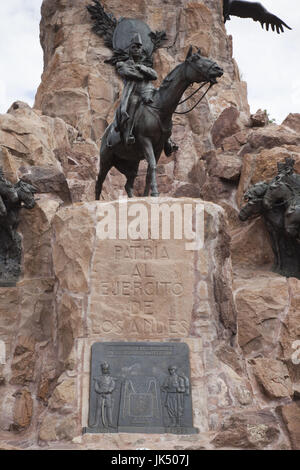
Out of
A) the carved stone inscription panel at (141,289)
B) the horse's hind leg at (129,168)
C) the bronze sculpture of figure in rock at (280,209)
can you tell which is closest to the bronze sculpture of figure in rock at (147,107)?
the horse's hind leg at (129,168)

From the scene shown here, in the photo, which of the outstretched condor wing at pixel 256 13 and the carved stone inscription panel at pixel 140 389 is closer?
the carved stone inscription panel at pixel 140 389

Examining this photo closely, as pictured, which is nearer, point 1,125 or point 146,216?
point 146,216

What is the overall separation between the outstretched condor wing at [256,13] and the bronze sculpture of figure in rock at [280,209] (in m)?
6.51

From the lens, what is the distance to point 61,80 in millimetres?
11734

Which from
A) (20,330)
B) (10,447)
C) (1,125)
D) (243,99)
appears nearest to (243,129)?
(243,99)

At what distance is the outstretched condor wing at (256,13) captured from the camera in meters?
13.0

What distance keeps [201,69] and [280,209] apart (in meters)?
2.09

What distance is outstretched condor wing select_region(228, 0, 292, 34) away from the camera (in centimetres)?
1297

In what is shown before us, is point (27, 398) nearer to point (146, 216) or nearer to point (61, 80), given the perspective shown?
point (146, 216)

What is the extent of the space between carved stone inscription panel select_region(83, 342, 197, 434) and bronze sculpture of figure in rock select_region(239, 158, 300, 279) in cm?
251

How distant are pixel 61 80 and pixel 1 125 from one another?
10.4 feet

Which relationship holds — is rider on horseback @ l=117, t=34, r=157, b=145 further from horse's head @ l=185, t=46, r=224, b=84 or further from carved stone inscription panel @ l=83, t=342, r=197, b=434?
carved stone inscription panel @ l=83, t=342, r=197, b=434

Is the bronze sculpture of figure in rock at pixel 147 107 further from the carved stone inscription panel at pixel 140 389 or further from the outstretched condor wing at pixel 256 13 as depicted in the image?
the outstretched condor wing at pixel 256 13

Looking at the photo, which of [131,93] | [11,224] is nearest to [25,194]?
[11,224]
